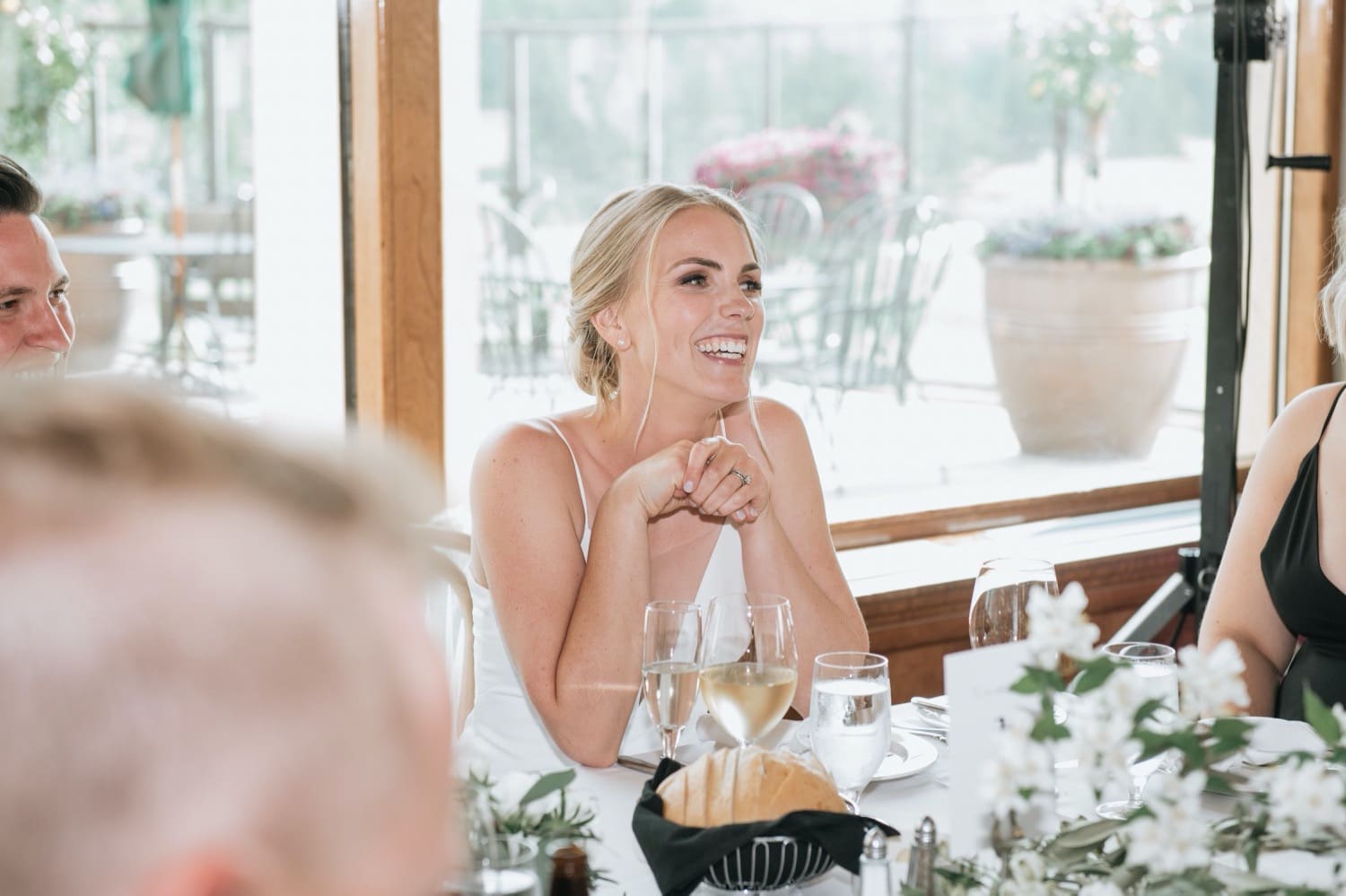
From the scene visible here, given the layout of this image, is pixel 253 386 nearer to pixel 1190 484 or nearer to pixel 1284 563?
pixel 1284 563

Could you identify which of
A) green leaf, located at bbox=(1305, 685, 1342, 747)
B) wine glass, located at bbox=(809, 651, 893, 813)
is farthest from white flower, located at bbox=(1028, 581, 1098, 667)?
wine glass, located at bbox=(809, 651, 893, 813)

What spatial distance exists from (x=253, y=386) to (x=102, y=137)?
0.54 meters

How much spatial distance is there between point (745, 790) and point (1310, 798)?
17.8 inches

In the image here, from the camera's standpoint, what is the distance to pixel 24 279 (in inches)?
72.2

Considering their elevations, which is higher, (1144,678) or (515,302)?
(515,302)

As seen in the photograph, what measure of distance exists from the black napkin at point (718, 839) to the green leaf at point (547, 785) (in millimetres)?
164

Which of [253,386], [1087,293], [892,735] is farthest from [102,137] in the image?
[1087,293]

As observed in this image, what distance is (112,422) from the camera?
38 centimetres

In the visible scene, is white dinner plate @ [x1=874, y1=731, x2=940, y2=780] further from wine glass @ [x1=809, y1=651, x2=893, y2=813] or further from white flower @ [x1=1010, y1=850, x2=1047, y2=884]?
white flower @ [x1=1010, y1=850, x2=1047, y2=884]

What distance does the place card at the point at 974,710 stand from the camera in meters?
1.04

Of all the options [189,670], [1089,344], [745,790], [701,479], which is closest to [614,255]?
[701,479]

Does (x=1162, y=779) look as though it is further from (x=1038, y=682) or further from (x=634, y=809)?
(x=634, y=809)

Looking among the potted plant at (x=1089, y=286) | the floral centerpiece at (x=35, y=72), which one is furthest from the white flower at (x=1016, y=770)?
the potted plant at (x=1089, y=286)

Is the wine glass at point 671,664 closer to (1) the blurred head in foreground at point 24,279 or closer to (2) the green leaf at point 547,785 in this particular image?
(2) the green leaf at point 547,785
